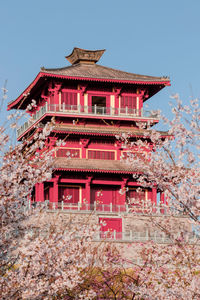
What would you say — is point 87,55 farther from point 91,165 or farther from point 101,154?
point 91,165

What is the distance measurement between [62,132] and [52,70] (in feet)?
17.9

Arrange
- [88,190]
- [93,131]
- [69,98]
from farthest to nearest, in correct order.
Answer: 1. [69,98]
2. [93,131]
3. [88,190]

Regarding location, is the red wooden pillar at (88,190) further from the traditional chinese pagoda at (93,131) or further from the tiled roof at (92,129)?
the tiled roof at (92,129)

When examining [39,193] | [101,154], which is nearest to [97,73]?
[101,154]

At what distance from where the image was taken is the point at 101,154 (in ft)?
145

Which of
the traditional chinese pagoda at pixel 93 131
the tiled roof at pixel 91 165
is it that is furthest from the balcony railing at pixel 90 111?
the tiled roof at pixel 91 165

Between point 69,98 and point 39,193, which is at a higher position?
point 69,98

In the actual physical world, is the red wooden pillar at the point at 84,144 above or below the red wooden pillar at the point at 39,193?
above

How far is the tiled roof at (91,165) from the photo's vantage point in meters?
40.9

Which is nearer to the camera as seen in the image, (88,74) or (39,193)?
(39,193)

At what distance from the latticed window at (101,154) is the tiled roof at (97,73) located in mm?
6016

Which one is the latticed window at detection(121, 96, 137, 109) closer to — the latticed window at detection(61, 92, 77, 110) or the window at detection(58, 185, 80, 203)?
the latticed window at detection(61, 92, 77, 110)

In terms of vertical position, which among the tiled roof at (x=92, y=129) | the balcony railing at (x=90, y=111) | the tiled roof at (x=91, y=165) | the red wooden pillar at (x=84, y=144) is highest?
the balcony railing at (x=90, y=111)

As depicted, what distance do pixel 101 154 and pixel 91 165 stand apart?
2.52 meters
